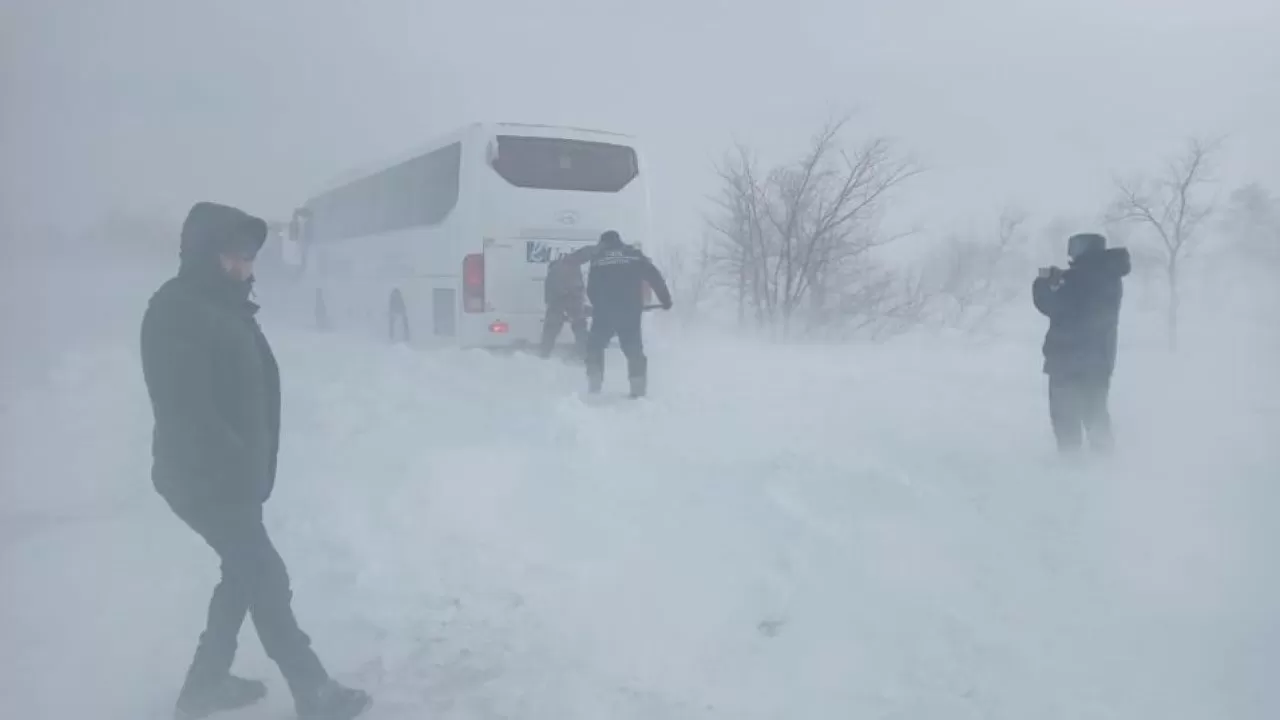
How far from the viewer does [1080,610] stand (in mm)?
3537

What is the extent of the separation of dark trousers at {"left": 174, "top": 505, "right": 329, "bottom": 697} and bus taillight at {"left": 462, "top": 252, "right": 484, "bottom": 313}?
14.5 feet

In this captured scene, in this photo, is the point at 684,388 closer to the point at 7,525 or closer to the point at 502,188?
the point at 502,188

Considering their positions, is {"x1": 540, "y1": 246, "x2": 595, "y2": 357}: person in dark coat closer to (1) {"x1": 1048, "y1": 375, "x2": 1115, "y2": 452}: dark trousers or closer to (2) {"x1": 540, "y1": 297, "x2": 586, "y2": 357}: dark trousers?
(2) {"x1": 540, "y1": 297, "x2": 586, "y2": 357}: dark trousers

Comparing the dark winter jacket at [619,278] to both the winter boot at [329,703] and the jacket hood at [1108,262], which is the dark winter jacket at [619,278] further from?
the winter boot at [329,703]

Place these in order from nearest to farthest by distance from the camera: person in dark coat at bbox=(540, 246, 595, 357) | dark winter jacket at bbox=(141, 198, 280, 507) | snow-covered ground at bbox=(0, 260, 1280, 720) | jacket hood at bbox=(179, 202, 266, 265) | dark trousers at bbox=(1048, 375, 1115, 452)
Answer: dark winter jacket at bbox=(141, 198, 280, 507), jacket hood at bbox=(179, 202, 266, 265), snow-covered ground at bbox=(0, 260, 1280, 720), dark trousers at bbox=(1048, 375, 1115, 452), person in dark coat at bbox=(540, 246, 595, 357)

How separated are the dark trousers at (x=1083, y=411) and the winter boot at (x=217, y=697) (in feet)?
14.6

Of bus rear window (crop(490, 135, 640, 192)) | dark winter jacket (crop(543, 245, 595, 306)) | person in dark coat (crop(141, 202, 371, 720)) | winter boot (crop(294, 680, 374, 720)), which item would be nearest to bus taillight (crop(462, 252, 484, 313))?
dark winter jacket (crop(543, 245, 595, 306))

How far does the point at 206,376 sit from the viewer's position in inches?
107

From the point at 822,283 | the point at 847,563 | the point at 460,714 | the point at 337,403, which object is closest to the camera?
the point at 460,714

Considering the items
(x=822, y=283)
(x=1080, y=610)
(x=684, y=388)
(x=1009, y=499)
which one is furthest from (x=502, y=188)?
(x=1080, y=610)

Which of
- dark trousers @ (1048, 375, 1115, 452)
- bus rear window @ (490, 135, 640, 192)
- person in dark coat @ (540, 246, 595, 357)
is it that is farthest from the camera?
person in dark coat @ (540, 246, 595, 357)

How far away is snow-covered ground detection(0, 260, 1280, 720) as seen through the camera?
3.22m

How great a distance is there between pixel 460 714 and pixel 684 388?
4.30m

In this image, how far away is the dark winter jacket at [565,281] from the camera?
24.3ft
